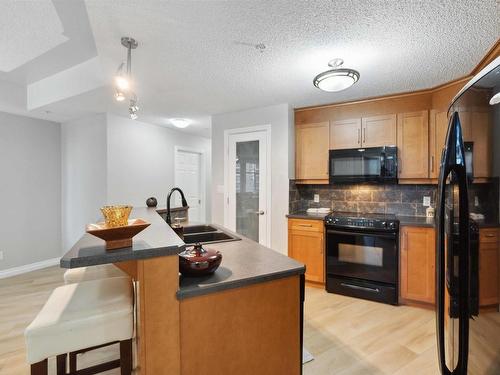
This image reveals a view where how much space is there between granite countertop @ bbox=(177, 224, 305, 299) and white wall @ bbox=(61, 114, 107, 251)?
316 cm

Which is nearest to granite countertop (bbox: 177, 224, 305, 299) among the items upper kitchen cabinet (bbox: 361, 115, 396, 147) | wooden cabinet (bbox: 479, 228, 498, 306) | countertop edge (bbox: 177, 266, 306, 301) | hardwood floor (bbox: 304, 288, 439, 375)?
countertop edge (bbox: 177, 266, 306, 301)

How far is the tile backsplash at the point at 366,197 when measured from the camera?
3271 mm

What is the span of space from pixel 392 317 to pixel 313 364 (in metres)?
1.17

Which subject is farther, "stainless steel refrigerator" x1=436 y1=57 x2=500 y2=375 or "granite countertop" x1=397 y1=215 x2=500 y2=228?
"granite countertop" x1=397 y1=215 x2=500 y2=228

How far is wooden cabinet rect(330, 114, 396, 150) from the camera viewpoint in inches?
125

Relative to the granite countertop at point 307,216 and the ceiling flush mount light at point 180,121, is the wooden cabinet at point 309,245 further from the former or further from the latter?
the ceiling flush mount light at point 180,121

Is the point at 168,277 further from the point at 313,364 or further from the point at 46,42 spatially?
the point at 46,42

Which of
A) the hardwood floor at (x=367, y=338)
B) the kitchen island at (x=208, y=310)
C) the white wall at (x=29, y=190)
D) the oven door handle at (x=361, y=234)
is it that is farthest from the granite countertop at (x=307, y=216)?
the white wall at (x=29, y=190)

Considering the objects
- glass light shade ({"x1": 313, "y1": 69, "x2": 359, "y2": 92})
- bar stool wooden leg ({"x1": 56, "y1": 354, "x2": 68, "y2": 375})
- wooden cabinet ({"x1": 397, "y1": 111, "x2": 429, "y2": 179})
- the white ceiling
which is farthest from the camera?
wooden cabinet ({"x1": 397, "y1": 111, "x2": 429, "y2": 179})

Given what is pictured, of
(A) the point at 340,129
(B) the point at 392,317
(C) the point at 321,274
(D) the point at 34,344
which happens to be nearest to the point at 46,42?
(D) the point at 34,344

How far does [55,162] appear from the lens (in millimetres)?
4426

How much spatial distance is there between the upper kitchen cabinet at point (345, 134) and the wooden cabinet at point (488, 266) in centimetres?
249

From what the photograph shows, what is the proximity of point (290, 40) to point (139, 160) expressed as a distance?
10.9 ft

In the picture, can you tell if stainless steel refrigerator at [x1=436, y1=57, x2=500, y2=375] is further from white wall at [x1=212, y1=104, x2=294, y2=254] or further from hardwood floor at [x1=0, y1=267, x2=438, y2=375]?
white wall at [x1=212, y1=104, x2=294, y2=254]
